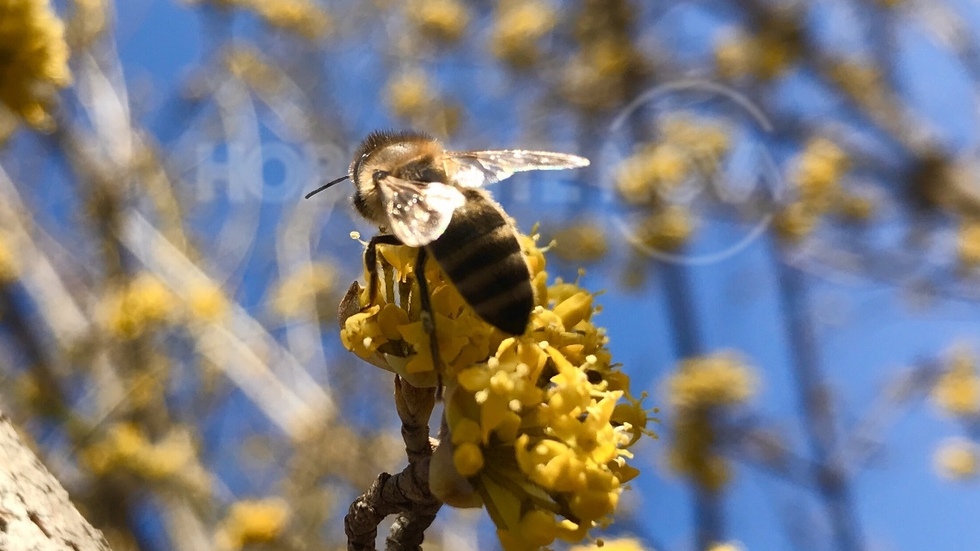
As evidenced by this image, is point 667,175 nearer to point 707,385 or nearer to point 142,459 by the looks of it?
point 707,385

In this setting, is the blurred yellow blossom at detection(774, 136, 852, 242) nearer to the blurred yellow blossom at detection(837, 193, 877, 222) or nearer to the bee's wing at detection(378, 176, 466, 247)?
the blurred yellow blossom at detection(837, 193, 877, 222)

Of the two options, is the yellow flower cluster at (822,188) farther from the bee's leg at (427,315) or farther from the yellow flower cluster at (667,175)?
the bee's leg at (427,315)

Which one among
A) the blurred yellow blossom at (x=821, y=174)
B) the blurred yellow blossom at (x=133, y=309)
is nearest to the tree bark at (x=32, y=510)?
the blurred yellow blossom at (x=133, y=309)

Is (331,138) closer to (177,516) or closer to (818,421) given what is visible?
(177,516)

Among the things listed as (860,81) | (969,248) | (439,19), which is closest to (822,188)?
(860,81)

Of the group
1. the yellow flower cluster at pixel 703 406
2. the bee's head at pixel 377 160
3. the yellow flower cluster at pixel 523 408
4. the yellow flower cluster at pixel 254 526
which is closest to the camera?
the yellow flower cluster at pixel 523 408

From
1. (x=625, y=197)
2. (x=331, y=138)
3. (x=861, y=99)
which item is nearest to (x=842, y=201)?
(x=861, y=99)

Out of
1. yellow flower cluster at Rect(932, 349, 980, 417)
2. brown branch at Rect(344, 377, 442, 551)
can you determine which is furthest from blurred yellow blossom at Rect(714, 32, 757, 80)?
brown branch at Rect(344, 377, 442, 551)
